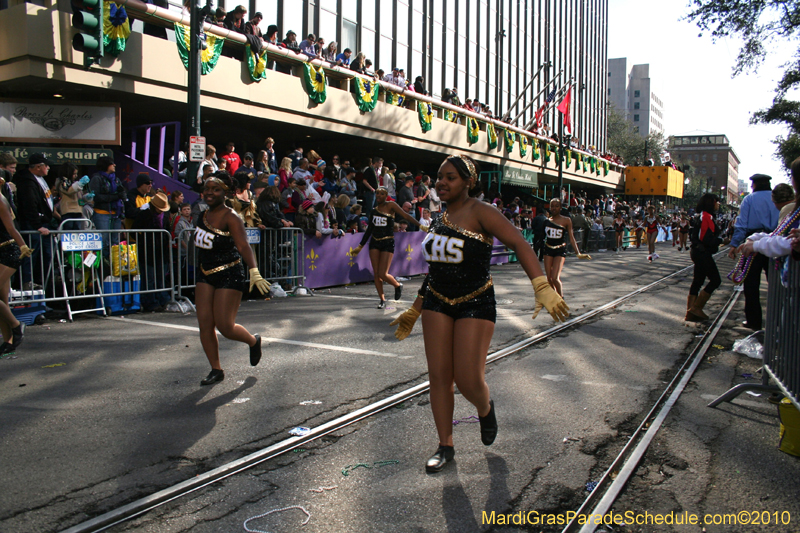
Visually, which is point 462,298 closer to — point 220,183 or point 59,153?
point 220,183

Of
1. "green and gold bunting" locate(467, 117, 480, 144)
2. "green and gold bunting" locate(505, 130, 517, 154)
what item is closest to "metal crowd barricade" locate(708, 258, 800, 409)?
"green and gold bunting" locate(467, 117, 480, 144)

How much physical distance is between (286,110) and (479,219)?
14940 millimetres

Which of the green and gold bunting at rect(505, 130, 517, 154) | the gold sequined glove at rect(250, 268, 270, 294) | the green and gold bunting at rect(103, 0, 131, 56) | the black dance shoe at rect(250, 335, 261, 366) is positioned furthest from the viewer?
the green and gold bunting at rect(505, 130, 517, 154)

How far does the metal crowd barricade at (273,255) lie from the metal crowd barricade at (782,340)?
320 inches

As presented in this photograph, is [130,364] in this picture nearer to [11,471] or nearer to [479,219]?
[11,471]

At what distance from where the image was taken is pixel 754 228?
8.03 meters

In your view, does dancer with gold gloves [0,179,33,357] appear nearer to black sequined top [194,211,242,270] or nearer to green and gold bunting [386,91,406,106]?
black sequined top [194,211,242,270]

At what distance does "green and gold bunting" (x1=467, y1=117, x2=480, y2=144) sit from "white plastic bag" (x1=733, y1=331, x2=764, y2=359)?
20.8 meters

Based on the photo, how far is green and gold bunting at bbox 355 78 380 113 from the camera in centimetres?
1933

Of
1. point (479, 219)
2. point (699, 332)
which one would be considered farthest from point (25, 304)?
point (699, 332)

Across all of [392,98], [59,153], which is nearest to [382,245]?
[59,153]

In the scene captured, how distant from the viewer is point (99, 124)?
13789 millimetres

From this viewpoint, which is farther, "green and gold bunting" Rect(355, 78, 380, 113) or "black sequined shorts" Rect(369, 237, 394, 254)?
"green and gold bunting" Rect(355, 78, 380, 113)

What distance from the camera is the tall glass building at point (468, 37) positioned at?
2231 cm
